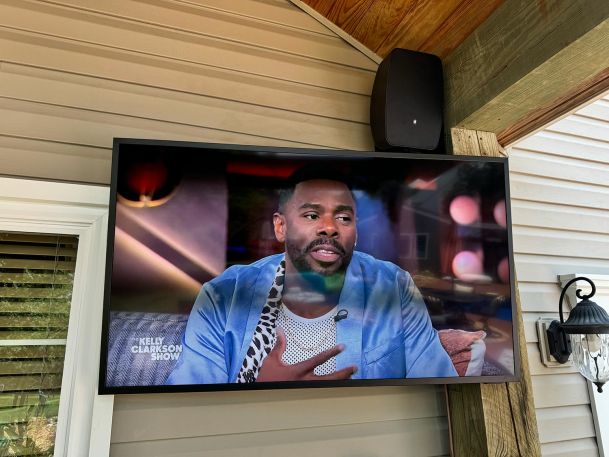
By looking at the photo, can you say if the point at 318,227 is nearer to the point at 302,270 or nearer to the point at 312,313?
the point at 302,270

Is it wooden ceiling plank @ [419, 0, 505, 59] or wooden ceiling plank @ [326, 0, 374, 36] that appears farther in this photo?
wooden ceiling plank @ [326, 0, 374, 36]

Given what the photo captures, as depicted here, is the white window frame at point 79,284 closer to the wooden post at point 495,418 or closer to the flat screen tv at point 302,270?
the flat screen tv at point 302,270

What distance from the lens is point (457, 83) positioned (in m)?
1.88

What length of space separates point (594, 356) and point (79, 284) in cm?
192

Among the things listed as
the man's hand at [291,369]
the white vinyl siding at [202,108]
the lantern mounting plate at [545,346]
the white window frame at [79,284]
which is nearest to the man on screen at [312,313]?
the man's hand at [291,369]

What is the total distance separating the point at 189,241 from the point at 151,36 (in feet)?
3.07

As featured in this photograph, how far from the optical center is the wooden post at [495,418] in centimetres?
161

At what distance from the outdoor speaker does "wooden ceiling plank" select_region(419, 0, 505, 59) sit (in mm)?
60

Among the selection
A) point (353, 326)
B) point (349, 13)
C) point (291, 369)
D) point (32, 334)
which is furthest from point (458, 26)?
point (32, 334)

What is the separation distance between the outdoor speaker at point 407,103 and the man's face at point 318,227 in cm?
39

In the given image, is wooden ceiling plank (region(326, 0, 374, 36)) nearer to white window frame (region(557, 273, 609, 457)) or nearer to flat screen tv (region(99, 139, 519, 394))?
flat screen tv (region(99, 139, 519, 394))

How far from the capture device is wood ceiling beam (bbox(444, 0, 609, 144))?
1.39 m

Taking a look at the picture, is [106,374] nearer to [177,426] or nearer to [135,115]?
[177,426]

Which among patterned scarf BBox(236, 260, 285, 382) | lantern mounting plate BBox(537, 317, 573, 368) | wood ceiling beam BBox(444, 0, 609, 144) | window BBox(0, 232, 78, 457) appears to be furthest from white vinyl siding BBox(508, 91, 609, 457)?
window BBox(0, 232, 78, 457)
